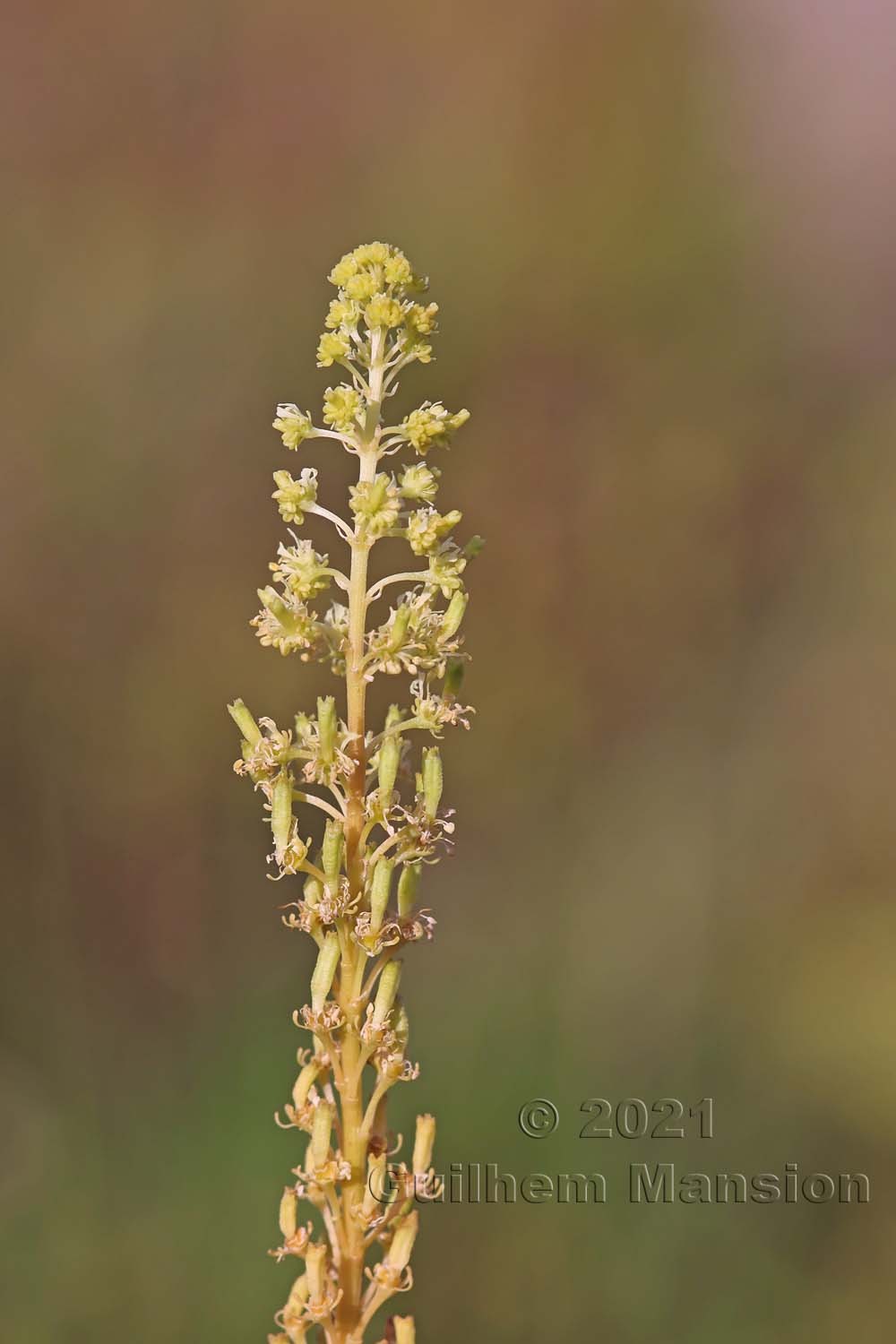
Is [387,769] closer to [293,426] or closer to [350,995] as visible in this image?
[350,995]

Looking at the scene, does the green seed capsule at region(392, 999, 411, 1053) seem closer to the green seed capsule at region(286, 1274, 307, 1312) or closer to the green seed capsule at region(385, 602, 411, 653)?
the green seed capsule at region(286, 1274, 307, 1312)

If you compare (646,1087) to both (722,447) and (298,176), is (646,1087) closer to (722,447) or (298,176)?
(722,447)

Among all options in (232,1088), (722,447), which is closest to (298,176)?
(722,447)

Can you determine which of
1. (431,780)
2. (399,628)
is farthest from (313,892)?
(399,628)

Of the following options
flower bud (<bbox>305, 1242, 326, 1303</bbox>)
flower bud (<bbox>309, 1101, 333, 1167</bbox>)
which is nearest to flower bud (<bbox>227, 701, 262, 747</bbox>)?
flower bud (<bbox>309, 1101, 333, 1167</bbox>)

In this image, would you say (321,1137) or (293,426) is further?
(293,426)

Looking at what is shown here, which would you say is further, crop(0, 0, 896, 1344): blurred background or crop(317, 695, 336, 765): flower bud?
crop(0, 0, 896, 1344): blurred background

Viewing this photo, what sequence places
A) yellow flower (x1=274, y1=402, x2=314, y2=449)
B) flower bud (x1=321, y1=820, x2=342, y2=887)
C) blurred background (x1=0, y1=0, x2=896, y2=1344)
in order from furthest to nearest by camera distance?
blurred background (x1=0, y1=0, x2=896, y2=1344) → yellow flower (x1=274, y1=402, x2=314, y2=449) → flower bud (x1=321, y1=820, x2=342, y2=887)
